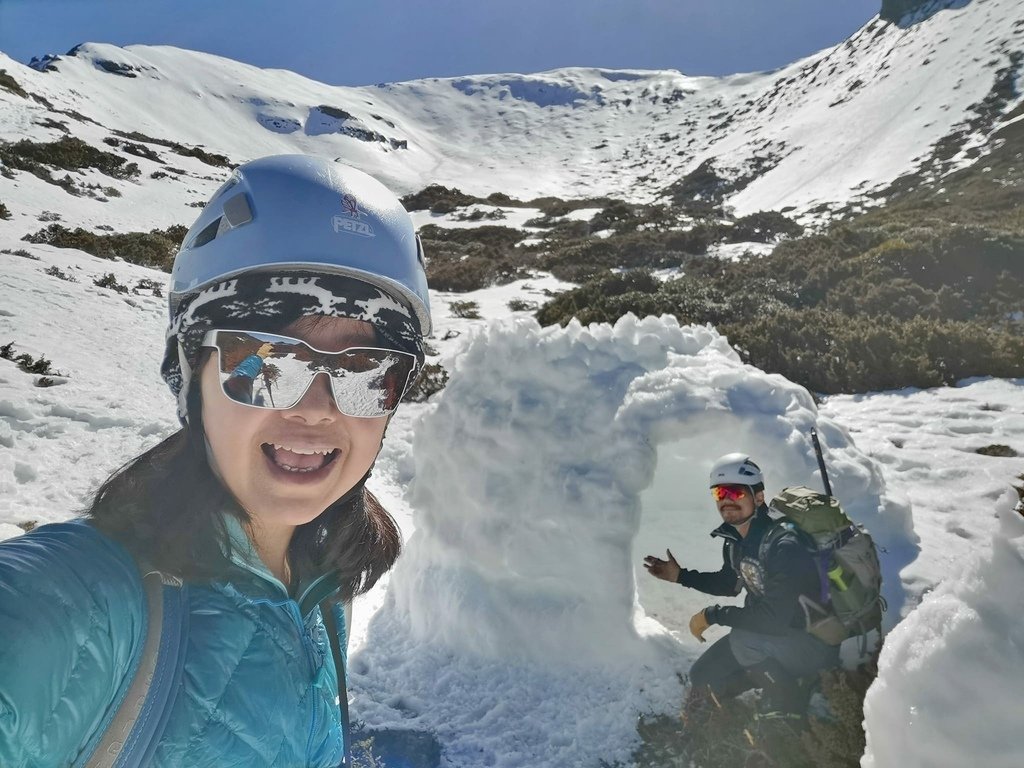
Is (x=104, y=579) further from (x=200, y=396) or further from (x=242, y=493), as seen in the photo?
(x=200, y=396)

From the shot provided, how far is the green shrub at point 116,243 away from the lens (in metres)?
13.1

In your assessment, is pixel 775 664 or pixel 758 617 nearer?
pixel 758 617

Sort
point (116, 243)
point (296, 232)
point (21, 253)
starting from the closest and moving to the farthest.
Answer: point (296, 232) < point (21, 253) < point (116, 243)

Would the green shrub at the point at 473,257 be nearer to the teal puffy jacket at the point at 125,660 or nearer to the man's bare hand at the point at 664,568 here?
the man's bare hand at the point at 664,568

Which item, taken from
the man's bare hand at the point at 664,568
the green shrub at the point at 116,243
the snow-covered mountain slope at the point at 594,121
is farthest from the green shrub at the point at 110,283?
the man's bare hand at the point at 664,568

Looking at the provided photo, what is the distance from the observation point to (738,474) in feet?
12.6

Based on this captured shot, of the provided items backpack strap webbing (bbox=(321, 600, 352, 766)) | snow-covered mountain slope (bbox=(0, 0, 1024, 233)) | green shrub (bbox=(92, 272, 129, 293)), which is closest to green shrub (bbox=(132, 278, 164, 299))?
green shrub (bbox=(92, 272, 129, 293))

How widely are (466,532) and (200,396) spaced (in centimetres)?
369

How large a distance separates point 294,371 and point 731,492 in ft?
10.5

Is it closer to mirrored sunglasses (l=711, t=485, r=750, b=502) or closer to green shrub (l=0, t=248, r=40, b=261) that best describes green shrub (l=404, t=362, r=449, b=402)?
mirrored sunglasses (l=711, t=485, r=750, b=502)

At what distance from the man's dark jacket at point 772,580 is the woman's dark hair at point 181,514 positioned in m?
2.77

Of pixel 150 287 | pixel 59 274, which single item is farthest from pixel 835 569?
pixel 150 287

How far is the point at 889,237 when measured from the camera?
1588 cm

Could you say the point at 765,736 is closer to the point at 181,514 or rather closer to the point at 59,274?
the point at 181,514
